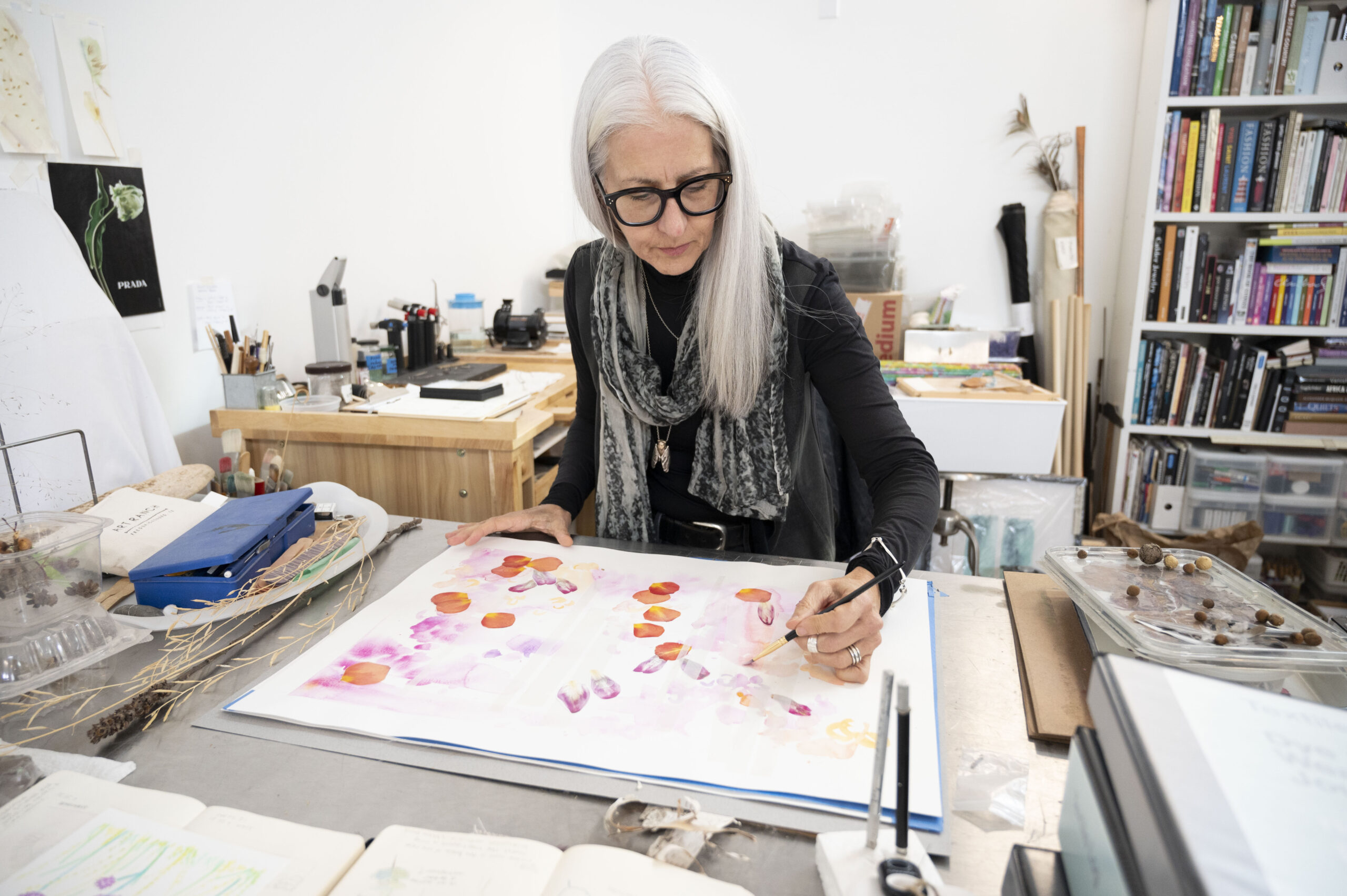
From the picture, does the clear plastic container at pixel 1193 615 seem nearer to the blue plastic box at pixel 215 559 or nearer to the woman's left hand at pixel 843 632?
the woman's left hand at pixel 843 632

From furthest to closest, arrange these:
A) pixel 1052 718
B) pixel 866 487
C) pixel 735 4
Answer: pixel 735 4 → pixel 866 487 → pixel 1052 718

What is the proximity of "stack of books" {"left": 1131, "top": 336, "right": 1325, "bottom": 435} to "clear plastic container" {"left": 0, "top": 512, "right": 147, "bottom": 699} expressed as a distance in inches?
119

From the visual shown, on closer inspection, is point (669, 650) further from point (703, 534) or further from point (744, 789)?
point (703, 534)

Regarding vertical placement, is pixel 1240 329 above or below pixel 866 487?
above

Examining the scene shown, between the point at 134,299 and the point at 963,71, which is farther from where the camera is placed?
the point at 963,71

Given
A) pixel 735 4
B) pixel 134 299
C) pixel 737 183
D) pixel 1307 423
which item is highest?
pixel 735 4

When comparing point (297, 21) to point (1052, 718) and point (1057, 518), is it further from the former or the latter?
point (1057, 518)

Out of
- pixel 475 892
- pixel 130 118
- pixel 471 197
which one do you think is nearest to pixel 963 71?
pixel 471 197

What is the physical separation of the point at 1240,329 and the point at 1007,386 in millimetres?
802

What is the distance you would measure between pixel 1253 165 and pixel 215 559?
315 cm

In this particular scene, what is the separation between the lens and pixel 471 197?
9.09ft

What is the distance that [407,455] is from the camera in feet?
5.78

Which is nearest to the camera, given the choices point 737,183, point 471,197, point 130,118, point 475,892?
point 475,892

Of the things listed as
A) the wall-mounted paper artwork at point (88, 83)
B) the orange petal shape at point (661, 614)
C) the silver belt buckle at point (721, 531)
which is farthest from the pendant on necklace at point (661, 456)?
the wall-mounted paper artwork at point (88, 83)
